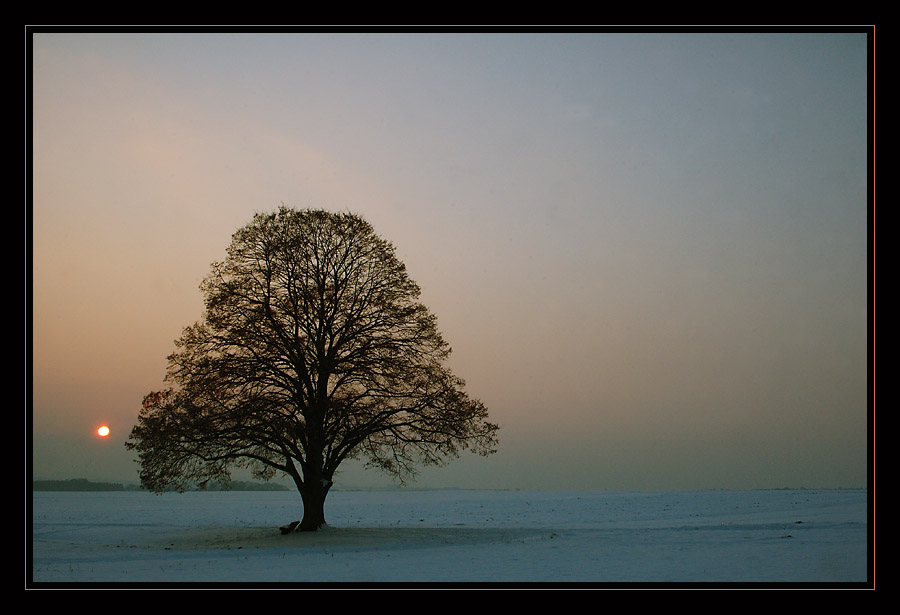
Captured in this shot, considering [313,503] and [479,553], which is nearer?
[479,553]

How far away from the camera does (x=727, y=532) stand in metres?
30.6

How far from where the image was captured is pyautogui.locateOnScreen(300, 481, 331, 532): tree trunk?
29.5 meters

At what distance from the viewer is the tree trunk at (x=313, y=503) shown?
29.5m

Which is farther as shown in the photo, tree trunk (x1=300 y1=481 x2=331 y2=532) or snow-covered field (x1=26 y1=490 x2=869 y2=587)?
tree trunk (x1=300 y1=481 x2=331 y2=532)

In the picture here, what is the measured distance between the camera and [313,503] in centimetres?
2970

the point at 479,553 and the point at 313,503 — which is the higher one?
the point at 313,503

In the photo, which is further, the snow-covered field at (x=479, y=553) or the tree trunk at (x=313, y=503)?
the tree trunk at (x=313, y=503)
